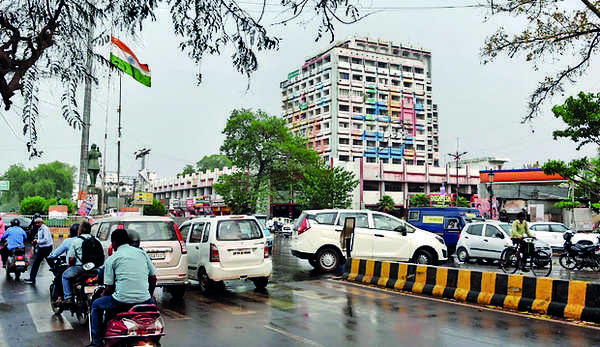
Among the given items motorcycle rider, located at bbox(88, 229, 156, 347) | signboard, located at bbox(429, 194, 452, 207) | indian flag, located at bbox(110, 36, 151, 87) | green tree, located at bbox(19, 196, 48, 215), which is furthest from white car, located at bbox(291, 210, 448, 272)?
signboard, located at bbox(429, 194, 452, 207)

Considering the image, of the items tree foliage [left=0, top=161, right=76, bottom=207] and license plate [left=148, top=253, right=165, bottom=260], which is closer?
license plate [left=148, top=253, right=165, bottom=260]

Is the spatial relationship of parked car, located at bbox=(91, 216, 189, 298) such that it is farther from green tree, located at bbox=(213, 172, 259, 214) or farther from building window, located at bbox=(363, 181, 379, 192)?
building window, located at bbox=(363, 181, 379, 192)

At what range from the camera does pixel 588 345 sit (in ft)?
22.7

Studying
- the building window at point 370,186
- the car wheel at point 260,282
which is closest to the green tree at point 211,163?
the building window at point 370,186

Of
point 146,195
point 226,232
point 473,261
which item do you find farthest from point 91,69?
point 146,195

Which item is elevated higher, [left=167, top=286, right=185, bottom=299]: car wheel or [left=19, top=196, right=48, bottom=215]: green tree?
[left=19, top=196, right=48, bottom=215]: green tree

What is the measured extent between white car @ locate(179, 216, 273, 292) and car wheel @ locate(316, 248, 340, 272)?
390 centimetres

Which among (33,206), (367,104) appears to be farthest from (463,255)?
(367,104)

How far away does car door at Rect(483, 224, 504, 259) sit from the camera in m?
19.1

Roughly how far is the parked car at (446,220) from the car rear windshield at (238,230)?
44.6ft

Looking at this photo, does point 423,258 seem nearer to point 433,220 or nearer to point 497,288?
point 497,288

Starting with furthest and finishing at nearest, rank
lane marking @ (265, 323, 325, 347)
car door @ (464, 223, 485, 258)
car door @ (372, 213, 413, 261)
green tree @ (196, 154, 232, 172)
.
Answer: green tree @ (196, 154, 232, 172), car door @ (464, 223, 485, 258), car door @ (372, 213, 413, 261), lane marking @ (265, 323, 325, 347)

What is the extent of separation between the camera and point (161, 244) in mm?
10711

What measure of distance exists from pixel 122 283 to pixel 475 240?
656 inches
